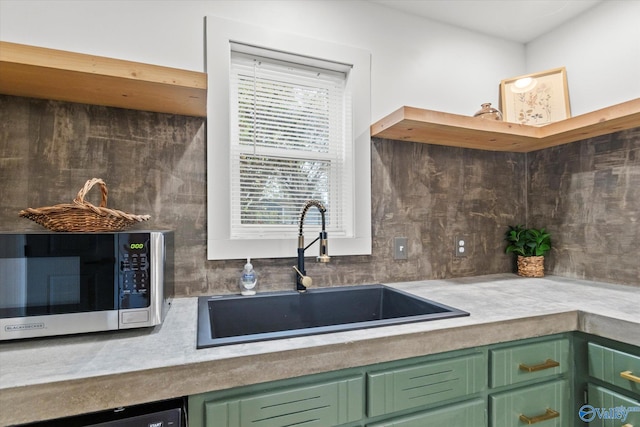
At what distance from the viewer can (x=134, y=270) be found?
101cm

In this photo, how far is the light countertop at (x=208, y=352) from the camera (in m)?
0.75

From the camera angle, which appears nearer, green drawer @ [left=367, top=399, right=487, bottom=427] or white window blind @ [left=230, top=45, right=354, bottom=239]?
green drawer @ [left=367, top=399, right=487, bottom=427]

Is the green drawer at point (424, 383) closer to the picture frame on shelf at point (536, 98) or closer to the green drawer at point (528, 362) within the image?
the green drawer at point (528, 362)

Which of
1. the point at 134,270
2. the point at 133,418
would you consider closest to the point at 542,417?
the point at 133,418

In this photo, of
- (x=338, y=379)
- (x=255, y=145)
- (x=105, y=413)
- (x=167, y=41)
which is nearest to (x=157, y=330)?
(x=105, y=413)

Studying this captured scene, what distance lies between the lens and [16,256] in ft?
3.05

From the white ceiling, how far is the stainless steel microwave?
184 centimetres

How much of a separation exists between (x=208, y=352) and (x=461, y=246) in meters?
1.68

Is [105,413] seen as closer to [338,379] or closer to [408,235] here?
[338,379]

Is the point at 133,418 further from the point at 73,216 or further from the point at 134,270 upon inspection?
the point at 73,216

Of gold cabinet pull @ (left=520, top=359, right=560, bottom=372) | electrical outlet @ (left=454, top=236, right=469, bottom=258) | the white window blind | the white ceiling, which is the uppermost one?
the white ceiling

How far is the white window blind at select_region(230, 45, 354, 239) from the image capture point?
1673mm

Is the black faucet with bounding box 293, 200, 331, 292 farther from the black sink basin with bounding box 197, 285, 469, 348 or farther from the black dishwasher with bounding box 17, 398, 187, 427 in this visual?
the black dishwasher with bounding box 17, 398, 187, 427

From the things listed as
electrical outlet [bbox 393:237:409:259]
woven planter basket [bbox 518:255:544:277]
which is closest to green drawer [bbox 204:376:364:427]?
electrical outlet [bbox 393:237:409:259]
